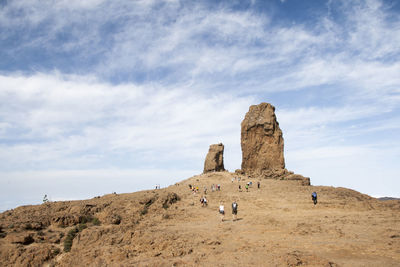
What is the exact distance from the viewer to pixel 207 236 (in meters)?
15.4

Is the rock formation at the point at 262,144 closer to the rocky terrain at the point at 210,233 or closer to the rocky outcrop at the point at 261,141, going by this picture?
the rocky outcrop at the point at 261,141

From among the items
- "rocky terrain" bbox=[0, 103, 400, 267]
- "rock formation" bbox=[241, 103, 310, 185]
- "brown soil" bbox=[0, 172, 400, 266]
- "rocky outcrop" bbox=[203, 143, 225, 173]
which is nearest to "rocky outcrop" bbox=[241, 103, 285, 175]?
"rock formation" bbox=[241, 103, 310, 185]

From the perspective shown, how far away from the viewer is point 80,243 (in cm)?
1579

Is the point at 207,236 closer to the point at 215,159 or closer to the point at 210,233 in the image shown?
the point at 210,233

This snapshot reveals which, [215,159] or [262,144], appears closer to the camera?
[262,144]

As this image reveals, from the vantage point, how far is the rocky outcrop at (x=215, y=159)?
182 ft

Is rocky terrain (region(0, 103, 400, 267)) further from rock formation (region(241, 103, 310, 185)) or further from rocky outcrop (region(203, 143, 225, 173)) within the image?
rocky outcrop (region(203, 143, 225, 173))

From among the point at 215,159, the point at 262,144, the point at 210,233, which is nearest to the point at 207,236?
the point at 210,233

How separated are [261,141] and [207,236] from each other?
1213 inches

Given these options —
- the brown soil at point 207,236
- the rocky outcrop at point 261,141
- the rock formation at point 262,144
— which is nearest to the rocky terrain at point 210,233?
the brown soil at point 207,236

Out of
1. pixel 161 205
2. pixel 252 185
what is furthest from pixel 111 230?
pixel 252 185

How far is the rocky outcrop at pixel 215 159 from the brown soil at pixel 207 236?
29061mm

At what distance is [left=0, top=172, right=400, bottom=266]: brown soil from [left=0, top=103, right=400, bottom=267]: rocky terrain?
Result: 40mm

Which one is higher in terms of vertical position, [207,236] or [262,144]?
[262,144]
